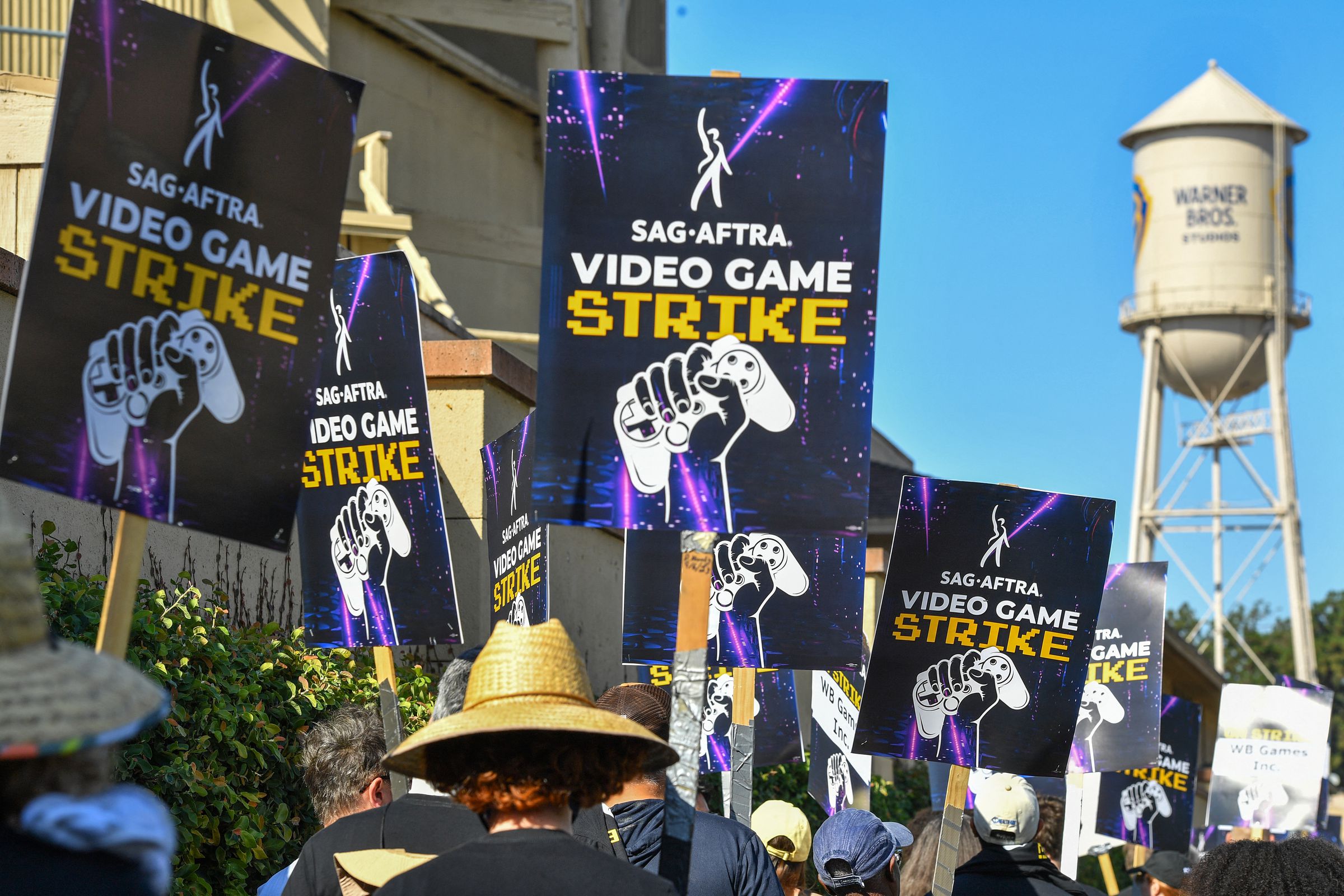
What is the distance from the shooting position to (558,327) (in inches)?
155

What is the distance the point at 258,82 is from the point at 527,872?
1.76 metres

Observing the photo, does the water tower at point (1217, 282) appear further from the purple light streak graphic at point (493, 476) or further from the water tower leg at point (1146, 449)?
the purple light streak graphic at point (493, 476)

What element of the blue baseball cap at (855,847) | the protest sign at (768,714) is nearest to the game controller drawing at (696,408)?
the blue baseball cap at (855,847)

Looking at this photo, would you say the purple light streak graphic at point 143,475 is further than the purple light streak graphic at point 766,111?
No

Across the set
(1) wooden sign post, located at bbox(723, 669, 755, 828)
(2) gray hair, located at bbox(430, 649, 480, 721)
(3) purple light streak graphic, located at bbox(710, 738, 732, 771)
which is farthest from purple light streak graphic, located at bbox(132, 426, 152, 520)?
(3) purple light streak graphic, located at bbox(710, 738, 732, 771)

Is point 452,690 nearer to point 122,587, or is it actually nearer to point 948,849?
point 122,587

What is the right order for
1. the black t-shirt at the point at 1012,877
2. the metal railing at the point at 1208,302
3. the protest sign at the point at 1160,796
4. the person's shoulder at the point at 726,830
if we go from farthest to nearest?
1. the metal railing at the point at 1208,302
2. the protest sign at the point at 1160,796
3. the black t-shirt at the point at 1012,877
4. the person's shoulder at the point at 726,830

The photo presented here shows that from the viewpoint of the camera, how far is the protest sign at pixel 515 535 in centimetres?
650

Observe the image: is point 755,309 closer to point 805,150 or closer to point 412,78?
point 805,150

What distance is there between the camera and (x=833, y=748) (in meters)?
8.87

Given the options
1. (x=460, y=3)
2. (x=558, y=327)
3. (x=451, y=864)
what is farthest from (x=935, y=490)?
(x=460, y=3)

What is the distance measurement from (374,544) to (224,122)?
8.11ft

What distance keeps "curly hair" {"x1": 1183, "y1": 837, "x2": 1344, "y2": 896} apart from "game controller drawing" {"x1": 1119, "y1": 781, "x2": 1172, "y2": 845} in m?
7.74

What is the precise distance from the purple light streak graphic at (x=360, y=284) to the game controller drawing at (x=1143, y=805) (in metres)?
7.49
